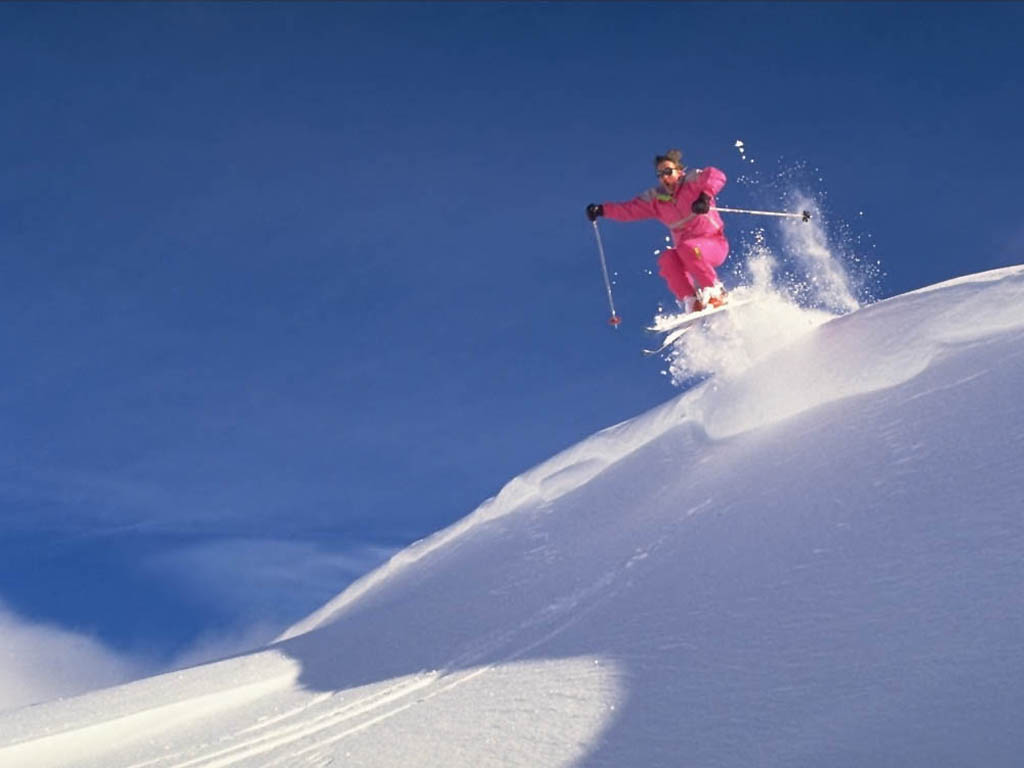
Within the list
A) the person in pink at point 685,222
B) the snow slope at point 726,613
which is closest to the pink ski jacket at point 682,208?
the person in pink at point 685,222

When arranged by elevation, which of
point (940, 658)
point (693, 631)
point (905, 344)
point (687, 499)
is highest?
point (905, 344)

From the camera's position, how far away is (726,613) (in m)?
5.87

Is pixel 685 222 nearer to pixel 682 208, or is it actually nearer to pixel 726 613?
pixel 682 208

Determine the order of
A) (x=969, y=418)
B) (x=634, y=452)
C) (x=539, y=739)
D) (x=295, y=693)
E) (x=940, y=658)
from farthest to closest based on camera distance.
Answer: (x=634, y=452) < (x=295, y=693) < (x=969, y=418) < (x=539, y=739) < (x=940, y=658)

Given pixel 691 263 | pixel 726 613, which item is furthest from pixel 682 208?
pixel 726 613

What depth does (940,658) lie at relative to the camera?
439 centimetres

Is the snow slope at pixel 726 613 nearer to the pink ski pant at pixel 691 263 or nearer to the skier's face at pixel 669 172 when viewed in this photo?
the pink ski pant at pixel 691 263

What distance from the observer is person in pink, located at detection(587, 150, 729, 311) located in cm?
1234

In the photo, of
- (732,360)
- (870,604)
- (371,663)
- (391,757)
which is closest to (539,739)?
(391,757)

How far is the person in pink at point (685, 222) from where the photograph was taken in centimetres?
1234

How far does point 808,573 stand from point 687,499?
102 inches

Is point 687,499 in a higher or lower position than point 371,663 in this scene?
higher

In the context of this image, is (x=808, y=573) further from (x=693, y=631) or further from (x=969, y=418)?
(x=969, y=418)

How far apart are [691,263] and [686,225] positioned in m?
0.49
